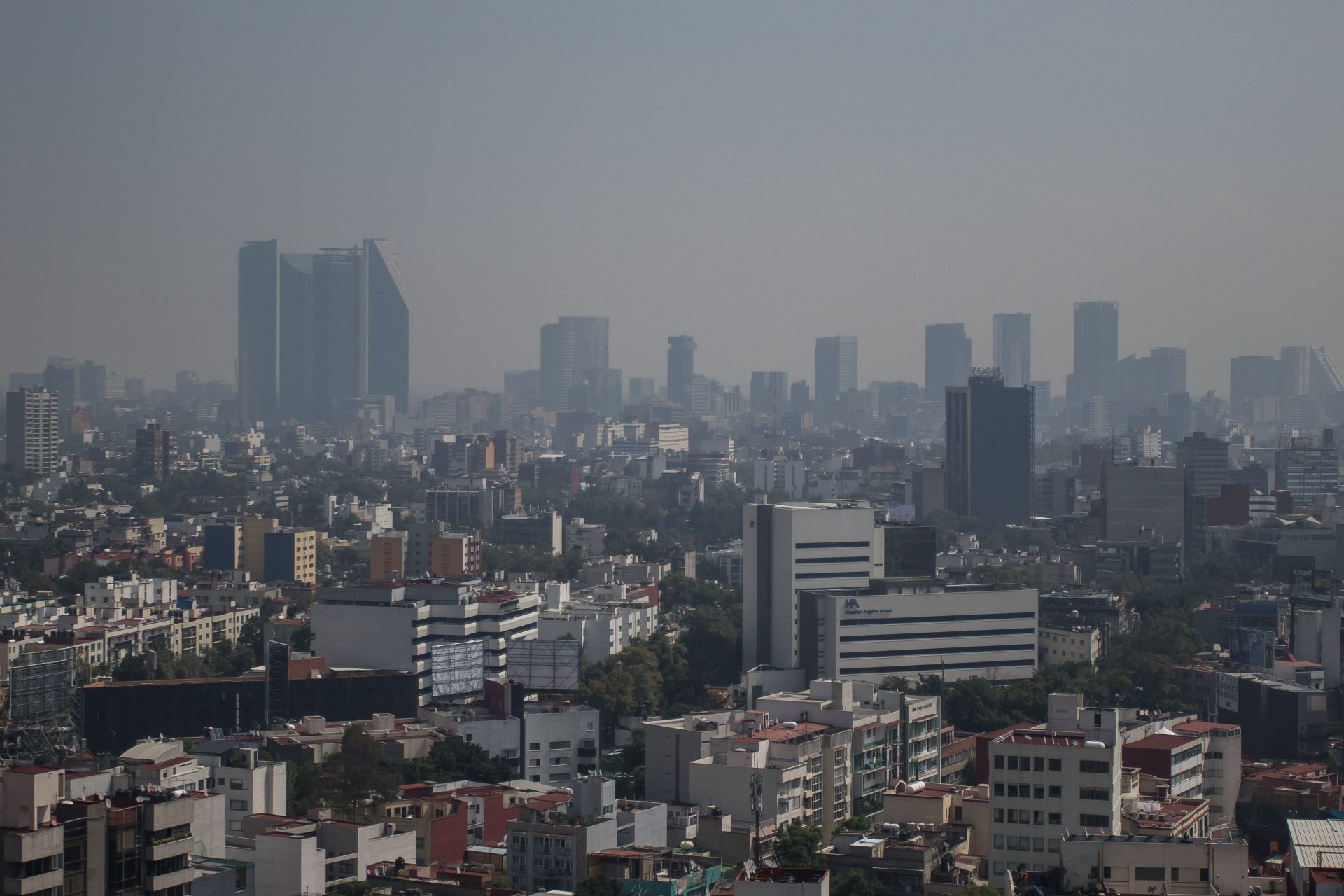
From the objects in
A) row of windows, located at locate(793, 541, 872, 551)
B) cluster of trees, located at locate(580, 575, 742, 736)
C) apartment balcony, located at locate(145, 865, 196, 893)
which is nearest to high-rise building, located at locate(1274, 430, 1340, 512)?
cluster of trees, located at locate(580, 575, 742, 736)

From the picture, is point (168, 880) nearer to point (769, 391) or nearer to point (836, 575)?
point (836, 575)

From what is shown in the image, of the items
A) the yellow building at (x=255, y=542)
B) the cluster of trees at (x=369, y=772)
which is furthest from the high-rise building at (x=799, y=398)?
the cluster of trees at (x=369, y=772)

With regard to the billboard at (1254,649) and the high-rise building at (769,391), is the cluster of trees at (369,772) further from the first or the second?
the high-rise building at (769,391)

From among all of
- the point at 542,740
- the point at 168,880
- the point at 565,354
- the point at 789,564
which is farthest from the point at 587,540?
the point at 565,354

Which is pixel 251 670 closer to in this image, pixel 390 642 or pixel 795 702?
pixel 390 642

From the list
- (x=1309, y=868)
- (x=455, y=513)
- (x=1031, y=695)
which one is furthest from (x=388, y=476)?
(x=1309, y=868)

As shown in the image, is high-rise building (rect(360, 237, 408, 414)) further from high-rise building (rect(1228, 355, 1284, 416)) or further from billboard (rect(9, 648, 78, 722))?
billboard (rect(9, 648, 78, 722))

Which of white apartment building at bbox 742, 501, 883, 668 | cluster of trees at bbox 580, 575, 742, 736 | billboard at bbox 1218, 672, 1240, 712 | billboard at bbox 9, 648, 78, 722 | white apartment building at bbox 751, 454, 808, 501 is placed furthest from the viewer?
white apartment building at bbox 751, 454, 808, 501

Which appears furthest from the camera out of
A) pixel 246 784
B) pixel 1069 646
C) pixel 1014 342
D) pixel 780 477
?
pixel 1014 342
